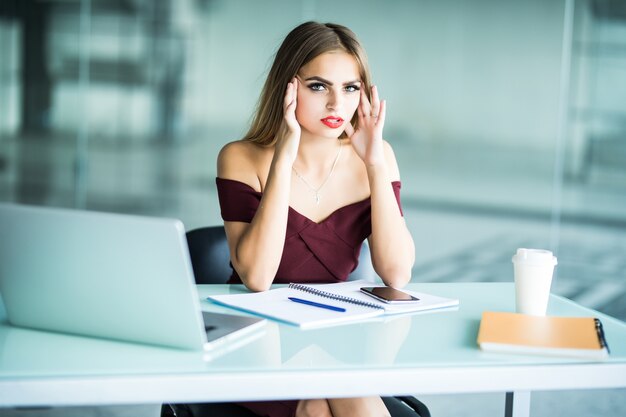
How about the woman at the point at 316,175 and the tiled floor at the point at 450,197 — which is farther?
the tiled floor at the point at 450,197

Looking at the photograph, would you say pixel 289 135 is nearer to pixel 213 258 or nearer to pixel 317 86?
pixel 317 86

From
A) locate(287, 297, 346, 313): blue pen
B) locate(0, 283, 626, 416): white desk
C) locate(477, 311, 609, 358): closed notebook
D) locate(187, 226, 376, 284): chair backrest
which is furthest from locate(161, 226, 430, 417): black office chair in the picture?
locate(0, 283, 626, 416): white desk

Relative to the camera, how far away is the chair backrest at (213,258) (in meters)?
2.33

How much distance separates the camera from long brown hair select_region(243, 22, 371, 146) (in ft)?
7.41

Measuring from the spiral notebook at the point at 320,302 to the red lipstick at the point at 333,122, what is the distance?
452mm

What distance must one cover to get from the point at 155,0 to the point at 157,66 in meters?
0.44

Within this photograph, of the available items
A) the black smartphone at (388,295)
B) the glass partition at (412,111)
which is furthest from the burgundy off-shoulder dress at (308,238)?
the glass partition at (412,111)

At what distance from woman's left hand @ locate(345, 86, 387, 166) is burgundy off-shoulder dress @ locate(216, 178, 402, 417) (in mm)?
163

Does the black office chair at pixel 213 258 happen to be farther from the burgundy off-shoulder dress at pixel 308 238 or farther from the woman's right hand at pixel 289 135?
the woman's right hand at pixel 289 135

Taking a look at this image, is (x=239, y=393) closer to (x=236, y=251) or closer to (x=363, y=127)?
(x=236, y=251)

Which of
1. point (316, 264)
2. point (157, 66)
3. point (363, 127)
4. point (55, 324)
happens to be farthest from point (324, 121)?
point (157, 66)

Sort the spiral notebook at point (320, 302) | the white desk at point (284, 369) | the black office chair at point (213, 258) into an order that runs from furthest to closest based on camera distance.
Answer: the black office chair at point (213, 258) → the spiral notebook at point (320, 302) → the white desk at point (284, 369)

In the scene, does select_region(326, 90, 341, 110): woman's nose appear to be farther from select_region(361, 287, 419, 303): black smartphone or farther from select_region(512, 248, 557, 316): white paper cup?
select_region(512, 248, 557, 316): white paper cup

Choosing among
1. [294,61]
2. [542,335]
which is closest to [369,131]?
[294,61]
